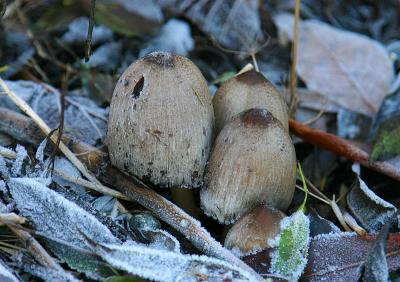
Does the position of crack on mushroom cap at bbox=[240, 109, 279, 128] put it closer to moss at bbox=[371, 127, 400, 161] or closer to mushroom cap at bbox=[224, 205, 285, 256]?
mushroom cap at bbox=[224, 205, 285, 256]

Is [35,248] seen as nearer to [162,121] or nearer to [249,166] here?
[162,121]

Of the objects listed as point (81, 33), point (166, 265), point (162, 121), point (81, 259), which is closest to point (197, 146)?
point (162, 121)

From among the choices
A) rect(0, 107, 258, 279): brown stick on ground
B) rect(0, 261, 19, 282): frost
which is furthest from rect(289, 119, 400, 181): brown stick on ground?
rect(0, 261, 19, 282): frost

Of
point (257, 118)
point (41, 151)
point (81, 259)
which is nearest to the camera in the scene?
point (81, 259)

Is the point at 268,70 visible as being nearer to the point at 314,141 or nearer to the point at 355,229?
the point at 314,141

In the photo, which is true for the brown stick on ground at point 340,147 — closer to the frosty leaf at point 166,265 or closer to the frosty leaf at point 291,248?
the frosty leaf at point 291,248
